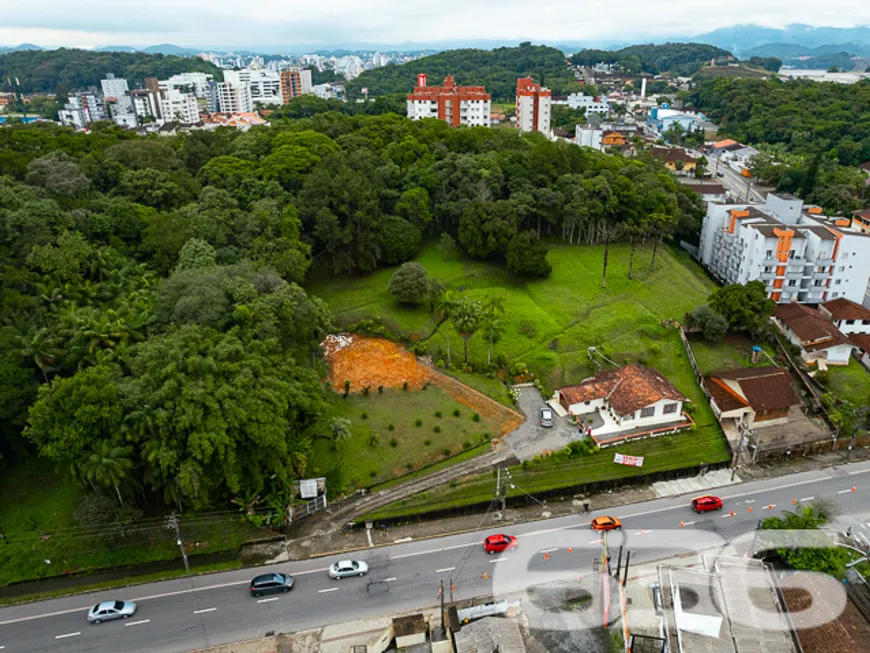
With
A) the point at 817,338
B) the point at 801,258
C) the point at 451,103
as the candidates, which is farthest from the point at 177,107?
the point at 817,338

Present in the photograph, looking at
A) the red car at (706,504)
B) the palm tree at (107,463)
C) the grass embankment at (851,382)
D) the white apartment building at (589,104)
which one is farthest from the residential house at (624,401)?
the white apartment building at (589,104)

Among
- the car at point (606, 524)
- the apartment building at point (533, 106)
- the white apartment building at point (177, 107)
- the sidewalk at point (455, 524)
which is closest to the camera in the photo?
the sidewalk at point (455, 524)

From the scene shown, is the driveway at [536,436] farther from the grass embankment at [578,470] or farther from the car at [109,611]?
the car at [109,611]

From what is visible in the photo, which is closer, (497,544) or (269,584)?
(269,584)

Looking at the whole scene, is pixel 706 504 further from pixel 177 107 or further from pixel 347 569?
pixel 177 107

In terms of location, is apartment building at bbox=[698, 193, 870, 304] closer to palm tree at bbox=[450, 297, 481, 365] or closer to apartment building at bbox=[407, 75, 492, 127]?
palm tree at bbox=[450, 297, 481, 365]

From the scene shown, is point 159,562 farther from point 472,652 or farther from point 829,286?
point 829,286

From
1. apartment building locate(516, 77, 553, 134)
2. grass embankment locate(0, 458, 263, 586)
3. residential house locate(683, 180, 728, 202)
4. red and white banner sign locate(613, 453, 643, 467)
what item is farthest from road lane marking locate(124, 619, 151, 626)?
apartment building locate(516, 77, 553, 134)
